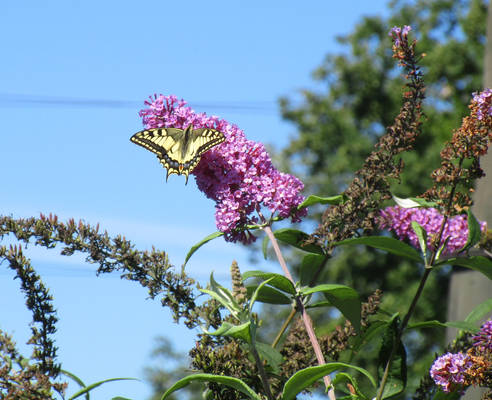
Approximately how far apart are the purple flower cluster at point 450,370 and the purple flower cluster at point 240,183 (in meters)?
0.66

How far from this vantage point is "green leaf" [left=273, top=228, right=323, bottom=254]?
1.83m

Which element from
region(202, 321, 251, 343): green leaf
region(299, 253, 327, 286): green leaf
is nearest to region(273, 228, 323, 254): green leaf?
region(299, 253, 327, 286): green leaf

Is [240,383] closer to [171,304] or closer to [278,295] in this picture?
[171,304]

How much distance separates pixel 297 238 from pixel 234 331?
0.59m

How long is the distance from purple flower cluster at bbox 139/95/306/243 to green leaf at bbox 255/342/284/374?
0.42 m

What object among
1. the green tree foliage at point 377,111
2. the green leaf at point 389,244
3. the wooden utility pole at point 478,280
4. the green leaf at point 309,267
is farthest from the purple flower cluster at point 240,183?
the green tree foliage at point 377,111

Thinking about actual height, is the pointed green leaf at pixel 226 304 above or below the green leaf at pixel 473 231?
below

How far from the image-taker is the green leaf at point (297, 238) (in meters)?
1.83

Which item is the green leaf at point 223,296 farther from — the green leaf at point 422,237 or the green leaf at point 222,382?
the green leaf at point 422,237

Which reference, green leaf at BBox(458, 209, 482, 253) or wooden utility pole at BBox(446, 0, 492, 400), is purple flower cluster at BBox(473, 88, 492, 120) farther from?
wooden utility pole at BBox(446, 0, 492, 400)

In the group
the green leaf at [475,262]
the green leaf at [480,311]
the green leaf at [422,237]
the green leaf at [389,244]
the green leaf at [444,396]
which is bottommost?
the green leaf at [444,396]

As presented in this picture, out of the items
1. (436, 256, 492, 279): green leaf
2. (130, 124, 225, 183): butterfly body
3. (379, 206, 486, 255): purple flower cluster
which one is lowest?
(436, 256, 492, 279): green leaf

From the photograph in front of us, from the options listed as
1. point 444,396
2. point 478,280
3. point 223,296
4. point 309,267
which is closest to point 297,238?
point 309,267

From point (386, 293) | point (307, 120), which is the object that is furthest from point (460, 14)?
point (386, 293)
